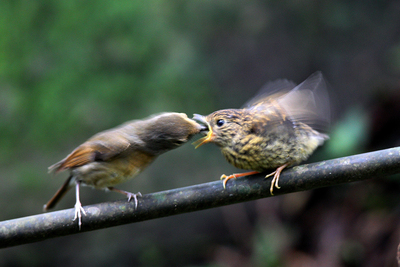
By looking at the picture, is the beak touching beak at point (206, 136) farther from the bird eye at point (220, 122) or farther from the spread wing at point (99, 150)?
the spread wing at point (99, 150)

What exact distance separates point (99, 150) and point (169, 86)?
8.49 feet

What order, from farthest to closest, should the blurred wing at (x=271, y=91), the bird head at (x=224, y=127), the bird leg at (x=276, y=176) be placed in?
the blurred wing at (x=271, y=91) < the bird head at (x=224, y=127) < the bird leg at (x=276, y=176)

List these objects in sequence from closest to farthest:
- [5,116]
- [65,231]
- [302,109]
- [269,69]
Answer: [65,231] < [302,109] < [5,116] < [269,69]

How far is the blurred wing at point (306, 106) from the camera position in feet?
9.89

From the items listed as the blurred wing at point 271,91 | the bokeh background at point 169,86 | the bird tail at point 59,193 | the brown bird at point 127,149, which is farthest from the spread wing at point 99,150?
the bokeh background at point 169,86

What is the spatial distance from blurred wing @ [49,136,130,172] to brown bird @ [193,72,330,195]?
71 centimetres

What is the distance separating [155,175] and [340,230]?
2.58m

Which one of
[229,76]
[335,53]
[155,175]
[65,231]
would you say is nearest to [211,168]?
[155,175]

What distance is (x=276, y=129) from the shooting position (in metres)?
3.08

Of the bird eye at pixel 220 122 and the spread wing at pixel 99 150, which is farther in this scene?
the spread wing at pixel 99 150

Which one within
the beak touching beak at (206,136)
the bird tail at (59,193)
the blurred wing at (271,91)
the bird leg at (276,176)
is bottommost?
the bird tail at (59,193)

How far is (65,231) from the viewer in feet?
8.57

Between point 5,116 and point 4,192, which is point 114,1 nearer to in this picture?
point 5,116

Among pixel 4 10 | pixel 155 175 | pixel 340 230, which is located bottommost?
pixel 340 230
